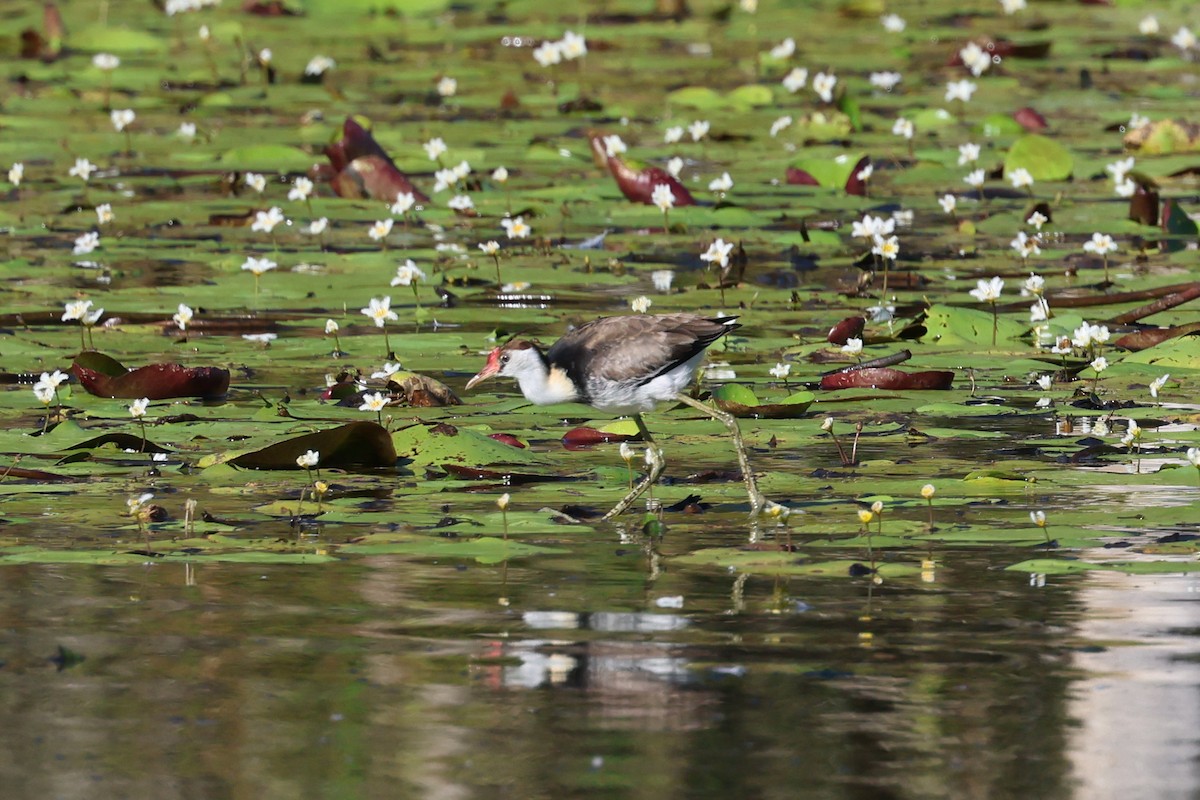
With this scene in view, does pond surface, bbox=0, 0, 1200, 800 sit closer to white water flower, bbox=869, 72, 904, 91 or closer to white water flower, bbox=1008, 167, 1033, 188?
white water flower, bbox=1008, 167, 1033, 188

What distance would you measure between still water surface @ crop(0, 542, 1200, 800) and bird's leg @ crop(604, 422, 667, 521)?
0.43 metres

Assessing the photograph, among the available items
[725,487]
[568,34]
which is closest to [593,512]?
[725,487]

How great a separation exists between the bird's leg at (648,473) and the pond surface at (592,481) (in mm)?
80

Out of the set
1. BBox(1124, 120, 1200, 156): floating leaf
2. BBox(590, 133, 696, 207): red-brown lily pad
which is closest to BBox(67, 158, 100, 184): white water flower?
BBox(590, 133, 696, 207): red-brown lily pad

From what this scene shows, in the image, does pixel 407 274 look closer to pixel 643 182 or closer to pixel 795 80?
pixel 643 182

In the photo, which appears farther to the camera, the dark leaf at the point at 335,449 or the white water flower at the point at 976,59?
the white water flower at the point at 976,59

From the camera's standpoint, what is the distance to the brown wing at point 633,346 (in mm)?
6637

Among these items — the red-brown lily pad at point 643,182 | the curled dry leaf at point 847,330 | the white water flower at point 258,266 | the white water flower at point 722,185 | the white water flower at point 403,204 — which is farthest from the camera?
the red-brown lily pad at point 643,182

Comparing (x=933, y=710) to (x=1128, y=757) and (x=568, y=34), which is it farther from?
(x=568, y=34)

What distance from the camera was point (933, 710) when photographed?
4.42 meters

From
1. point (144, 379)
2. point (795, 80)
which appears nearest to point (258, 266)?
point (144, 379)

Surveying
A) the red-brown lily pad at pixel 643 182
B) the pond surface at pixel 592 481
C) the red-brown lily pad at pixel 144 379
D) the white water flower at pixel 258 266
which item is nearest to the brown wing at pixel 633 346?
the pond surface at pixel 592 481

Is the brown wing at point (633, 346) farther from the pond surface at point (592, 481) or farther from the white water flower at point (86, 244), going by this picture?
the white water flower at point (86, 244)

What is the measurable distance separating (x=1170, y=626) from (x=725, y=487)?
190cm
